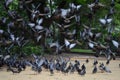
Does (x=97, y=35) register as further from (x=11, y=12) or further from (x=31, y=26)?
(x=11, y=12)

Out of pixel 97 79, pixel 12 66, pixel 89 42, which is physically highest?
pixel 89 42

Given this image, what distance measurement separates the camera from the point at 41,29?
1.45 m

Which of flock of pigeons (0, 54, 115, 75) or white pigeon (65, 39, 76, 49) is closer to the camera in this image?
white pigeon (65, 39, 76, 49)

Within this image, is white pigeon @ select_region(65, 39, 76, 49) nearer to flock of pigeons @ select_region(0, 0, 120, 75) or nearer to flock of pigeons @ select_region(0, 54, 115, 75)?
flock of pigeons @ select_region(0, 0, 120, 75)

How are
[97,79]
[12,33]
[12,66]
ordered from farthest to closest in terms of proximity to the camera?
[97,79]
[12,66]
[12,33]

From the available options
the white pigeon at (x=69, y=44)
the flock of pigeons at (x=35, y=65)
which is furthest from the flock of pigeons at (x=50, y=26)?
the flock of pigeons at (x=35, y=65)

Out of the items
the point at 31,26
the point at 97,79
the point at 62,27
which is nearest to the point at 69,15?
the point at 62,27

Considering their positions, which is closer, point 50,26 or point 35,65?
point 50,26

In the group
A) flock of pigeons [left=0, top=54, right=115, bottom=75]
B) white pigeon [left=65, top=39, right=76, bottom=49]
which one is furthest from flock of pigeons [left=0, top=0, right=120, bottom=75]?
flock of pigeons [left=0, top=54, right=115, bottom=75]

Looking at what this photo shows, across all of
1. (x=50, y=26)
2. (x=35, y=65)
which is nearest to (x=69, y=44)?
(x=50, y=26)

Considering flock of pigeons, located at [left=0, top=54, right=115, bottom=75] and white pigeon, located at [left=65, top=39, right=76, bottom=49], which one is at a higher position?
white pigeon, located at [left=65, top=39, right=76, bottom=49]

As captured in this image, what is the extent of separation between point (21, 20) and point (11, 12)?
0.20 feet

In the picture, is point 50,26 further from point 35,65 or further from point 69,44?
point 35,65

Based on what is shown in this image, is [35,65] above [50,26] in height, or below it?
below
